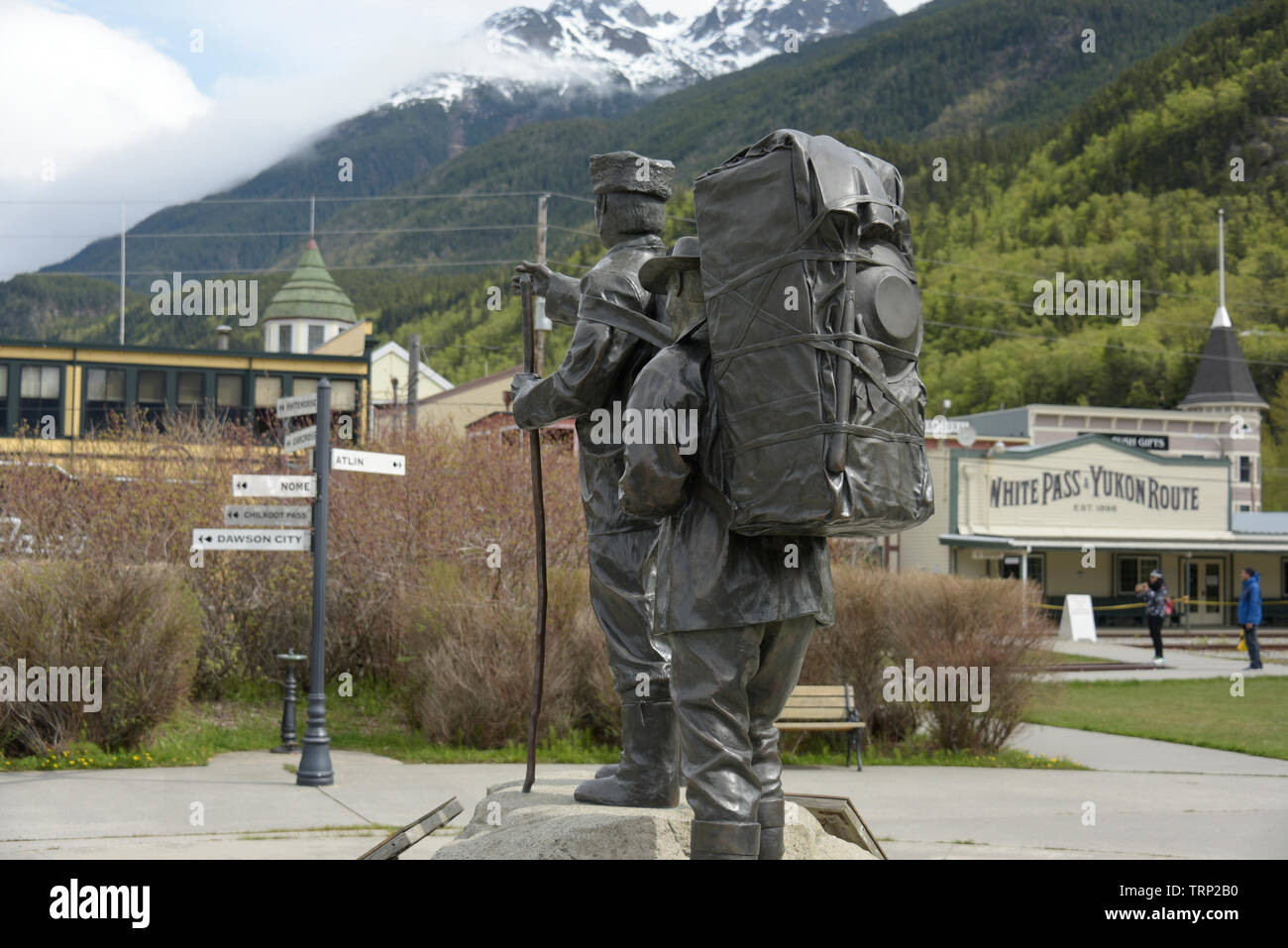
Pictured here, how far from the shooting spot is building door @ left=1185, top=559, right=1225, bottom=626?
42406 millimetres

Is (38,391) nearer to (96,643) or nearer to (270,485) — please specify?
(96,643)

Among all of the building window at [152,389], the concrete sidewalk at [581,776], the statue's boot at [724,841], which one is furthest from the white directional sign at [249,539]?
the building window at [152,389]

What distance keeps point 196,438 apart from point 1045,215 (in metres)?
82.4

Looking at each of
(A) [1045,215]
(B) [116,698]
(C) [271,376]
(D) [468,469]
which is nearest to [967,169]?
(A) [1045,215]

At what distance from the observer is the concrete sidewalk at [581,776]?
8023mm

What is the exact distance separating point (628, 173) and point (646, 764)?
255cm

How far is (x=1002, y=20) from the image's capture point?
508 ft

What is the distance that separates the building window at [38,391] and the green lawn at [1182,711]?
106ft

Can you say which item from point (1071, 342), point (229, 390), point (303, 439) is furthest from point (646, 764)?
point (1071, 342)

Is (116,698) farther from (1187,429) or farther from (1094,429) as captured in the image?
(1187,429)

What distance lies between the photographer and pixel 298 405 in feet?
35.1

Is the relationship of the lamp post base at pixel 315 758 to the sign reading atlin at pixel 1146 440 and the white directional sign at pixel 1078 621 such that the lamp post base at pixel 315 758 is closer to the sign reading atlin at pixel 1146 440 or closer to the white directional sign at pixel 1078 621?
the white directional sign at pixel 1078 621

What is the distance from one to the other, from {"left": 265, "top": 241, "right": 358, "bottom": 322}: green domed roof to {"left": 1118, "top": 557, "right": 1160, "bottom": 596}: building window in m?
56.4
